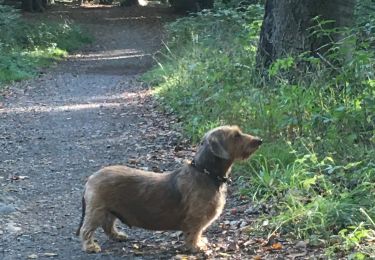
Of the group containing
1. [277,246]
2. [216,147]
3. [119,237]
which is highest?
[216,147]

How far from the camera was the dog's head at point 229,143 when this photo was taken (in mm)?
5156

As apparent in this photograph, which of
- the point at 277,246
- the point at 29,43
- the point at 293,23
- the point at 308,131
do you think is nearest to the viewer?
the point at 277,246

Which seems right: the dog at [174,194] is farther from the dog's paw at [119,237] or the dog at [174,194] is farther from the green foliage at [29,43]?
the green foliage at [29,43]

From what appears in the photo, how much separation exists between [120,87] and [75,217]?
34.9 feet

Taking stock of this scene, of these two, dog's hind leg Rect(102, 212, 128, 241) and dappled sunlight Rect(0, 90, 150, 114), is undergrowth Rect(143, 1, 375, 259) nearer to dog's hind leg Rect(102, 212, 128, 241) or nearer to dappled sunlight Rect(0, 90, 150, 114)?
dog's hind leg Rect(102, 212, 128, 241)

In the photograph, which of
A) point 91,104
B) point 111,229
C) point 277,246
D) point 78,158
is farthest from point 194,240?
point 91,104

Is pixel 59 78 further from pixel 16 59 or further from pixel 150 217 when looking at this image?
pixel 150 217

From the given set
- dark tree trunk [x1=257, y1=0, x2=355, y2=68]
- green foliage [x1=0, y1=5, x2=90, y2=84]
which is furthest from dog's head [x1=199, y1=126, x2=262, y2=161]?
green foliage [x1=0, y1=5, x2=90, y2=84]

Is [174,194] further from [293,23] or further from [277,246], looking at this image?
[293,23]

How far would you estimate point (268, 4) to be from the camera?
9797 mm

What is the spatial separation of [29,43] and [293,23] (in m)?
16.2

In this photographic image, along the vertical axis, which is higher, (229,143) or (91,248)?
(229,143)

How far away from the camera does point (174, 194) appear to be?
5168 mm

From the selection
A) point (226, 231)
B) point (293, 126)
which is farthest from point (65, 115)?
point (226, 231)
